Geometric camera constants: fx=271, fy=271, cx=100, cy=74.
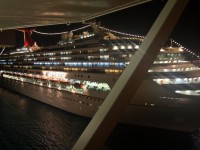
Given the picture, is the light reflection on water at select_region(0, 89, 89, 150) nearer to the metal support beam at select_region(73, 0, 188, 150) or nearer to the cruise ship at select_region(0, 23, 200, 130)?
the cruise ship at select_region(0, 23, 200, 130)

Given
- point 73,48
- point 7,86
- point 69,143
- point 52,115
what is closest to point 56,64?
point 73,48

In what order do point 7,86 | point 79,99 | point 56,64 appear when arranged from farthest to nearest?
point 7,86 < point 56,64 < point 79,99

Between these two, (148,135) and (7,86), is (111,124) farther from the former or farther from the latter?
(7,86)

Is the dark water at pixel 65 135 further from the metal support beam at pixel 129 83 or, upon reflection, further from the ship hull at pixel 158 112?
the metal support beam at pixel 129 83

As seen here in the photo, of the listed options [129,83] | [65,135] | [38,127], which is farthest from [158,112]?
[129,83]

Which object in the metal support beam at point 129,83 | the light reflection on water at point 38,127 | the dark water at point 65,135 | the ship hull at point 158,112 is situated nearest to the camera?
the metal support beam at point 129,83

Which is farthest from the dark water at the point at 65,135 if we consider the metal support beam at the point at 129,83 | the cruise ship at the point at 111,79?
the metal support beam at the point at 129,83

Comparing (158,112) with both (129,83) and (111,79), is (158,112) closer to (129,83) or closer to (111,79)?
(111,79)

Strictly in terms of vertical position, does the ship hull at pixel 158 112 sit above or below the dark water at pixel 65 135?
above
